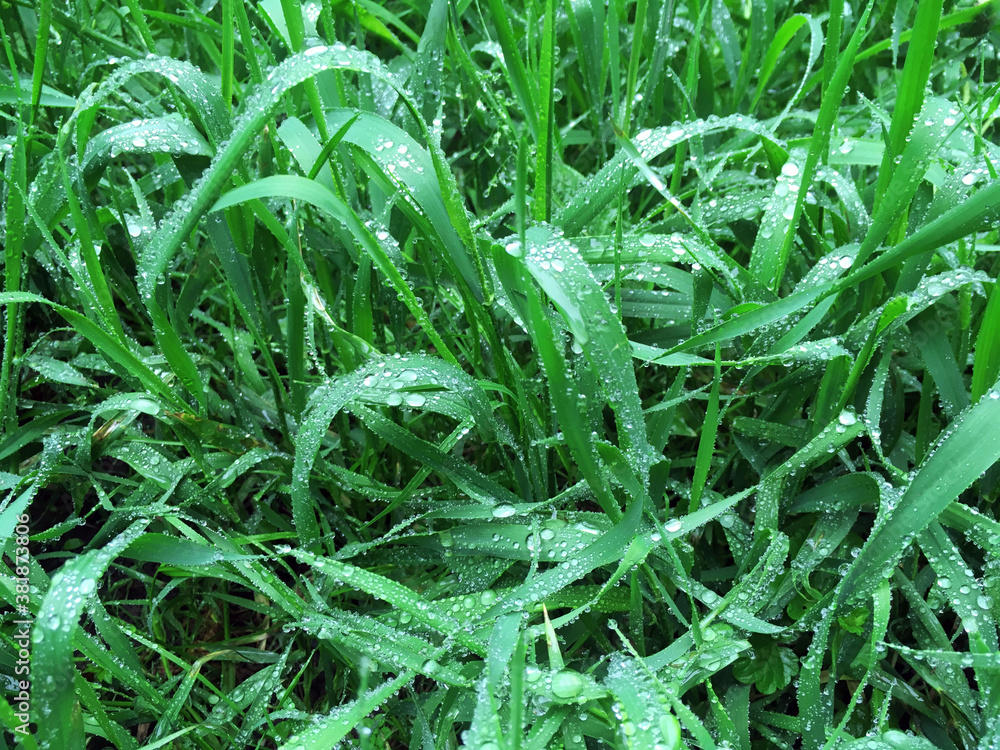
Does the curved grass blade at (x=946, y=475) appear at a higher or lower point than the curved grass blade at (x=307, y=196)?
lower

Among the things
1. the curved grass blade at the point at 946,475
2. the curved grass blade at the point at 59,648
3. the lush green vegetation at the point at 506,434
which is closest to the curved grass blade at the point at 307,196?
the lush green vegetation at the point at 506,434

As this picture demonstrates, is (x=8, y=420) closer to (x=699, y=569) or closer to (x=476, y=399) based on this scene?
(x=476, y=399)

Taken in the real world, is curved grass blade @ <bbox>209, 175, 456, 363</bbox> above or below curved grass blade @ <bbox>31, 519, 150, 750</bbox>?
above

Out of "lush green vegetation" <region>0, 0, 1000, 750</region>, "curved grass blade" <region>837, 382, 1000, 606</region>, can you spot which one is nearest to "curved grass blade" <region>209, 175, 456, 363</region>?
"lush green vegetation" <region>0, 0, 1000, 750</region>

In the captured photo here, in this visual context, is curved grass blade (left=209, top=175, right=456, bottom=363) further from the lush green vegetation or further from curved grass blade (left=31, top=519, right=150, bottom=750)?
curved grass blade (left=31, top=519, right=150, bottom=750)

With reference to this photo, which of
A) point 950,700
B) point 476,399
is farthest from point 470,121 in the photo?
point 950,700

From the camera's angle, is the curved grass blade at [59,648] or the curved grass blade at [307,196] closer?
the curved grass blade at [59,648]

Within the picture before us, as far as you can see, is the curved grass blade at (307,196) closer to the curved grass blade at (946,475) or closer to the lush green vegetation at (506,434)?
the lush green vegetation at (506,434)

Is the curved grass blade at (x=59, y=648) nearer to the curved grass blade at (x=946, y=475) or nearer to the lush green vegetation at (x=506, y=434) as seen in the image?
the lush green vegetation at (x=506, y=434)
